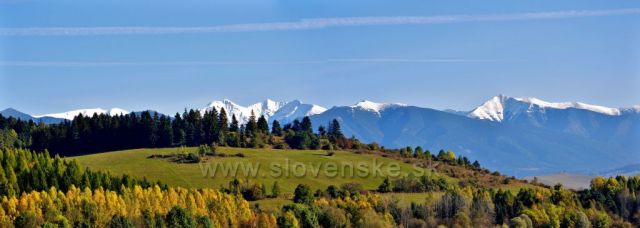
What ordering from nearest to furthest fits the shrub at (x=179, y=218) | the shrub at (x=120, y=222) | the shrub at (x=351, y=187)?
the shrub at (x=120, y=222) → the shrub at (x=179, y=218) → the shrub at (x=351, y=187)

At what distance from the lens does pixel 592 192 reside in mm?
197875

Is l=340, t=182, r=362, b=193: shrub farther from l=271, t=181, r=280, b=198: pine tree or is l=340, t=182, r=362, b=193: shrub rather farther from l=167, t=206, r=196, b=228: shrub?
l=167, t=206, r=196, b=228: shrub

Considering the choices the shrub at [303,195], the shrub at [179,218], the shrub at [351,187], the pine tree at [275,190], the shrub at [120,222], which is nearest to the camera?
the shrub at [120,222]

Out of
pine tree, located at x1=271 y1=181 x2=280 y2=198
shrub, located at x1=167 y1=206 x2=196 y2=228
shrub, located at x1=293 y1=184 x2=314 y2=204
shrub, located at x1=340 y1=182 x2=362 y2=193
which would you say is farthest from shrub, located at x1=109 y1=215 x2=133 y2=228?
shrub, located at x1=340 y1=182 x2=362 y2=193

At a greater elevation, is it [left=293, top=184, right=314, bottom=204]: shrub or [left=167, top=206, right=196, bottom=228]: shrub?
[left=293, top=184, right=314, bottom=204]: shrub

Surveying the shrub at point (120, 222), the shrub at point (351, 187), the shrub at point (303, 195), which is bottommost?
the shrub at point (120, 222)

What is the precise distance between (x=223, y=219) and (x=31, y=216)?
107 ft

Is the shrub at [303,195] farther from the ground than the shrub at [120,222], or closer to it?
farther from the ground

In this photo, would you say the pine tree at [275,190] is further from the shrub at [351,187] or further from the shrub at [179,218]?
the shrub at [179,218]

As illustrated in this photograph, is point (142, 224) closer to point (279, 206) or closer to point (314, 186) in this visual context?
point (279, 206)

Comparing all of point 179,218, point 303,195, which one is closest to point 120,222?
point 179,218

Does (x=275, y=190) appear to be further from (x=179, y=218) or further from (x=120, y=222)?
(x=120, y=222)

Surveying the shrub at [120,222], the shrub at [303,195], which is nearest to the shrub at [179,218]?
the shrub at [120,222]

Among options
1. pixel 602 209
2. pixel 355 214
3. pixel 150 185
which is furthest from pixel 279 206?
pixel 602 209
